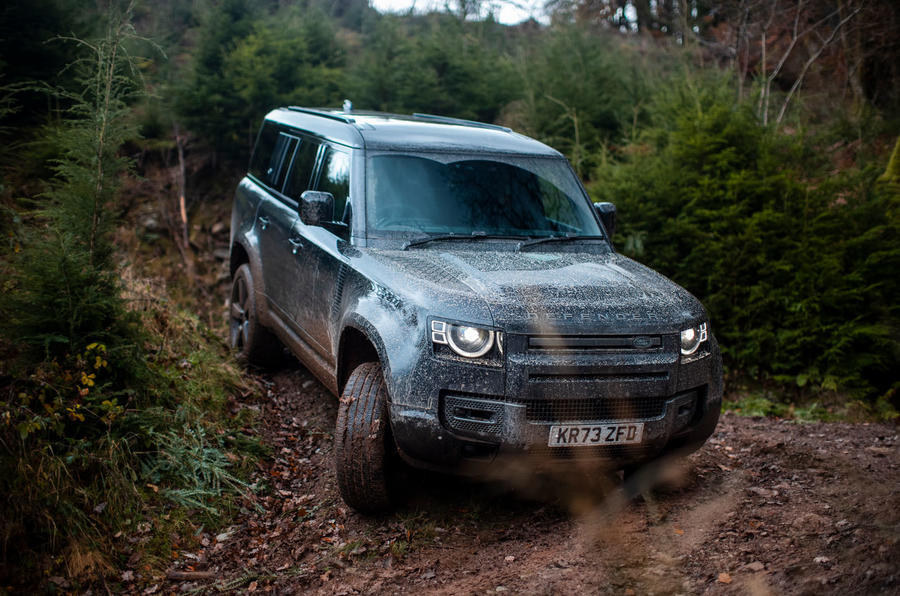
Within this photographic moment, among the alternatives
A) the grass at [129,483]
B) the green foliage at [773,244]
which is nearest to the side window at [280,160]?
the grass at [129,483]

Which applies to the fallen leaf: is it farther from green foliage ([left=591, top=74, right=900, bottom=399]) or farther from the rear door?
green foliage ([left=591, top=74, right=900, bottom=399])

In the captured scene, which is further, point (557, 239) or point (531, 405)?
point (557, 239)

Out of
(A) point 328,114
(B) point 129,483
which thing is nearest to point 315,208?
(A) point 328,114

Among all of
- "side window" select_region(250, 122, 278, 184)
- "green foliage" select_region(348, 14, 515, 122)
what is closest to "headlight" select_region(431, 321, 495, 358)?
"side window" select_region(250, 122, 278, 184)

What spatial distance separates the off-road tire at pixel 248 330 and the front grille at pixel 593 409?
3377mm

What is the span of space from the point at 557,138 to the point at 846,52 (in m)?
5.07

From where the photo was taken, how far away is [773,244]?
23.6 ft

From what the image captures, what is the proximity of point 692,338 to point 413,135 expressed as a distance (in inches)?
92.3

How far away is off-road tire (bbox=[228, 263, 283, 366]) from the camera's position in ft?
20.4

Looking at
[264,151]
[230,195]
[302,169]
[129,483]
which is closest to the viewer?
[129,483]

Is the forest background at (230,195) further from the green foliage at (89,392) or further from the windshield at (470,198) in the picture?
the windshield at (470,198)

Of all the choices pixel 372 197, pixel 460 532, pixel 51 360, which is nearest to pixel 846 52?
pixel 372 197

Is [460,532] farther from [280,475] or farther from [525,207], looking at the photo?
[525,207]

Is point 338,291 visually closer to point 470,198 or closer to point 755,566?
point 470,198
